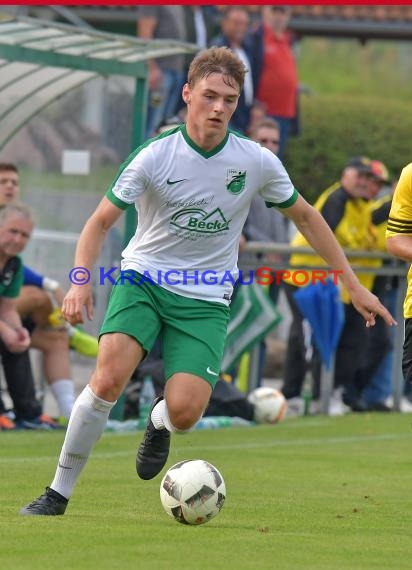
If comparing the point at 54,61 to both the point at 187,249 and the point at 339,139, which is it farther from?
the point at 339,139

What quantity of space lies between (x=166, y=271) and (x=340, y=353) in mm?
7869

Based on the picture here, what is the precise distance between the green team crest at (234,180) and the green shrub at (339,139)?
17279 mm

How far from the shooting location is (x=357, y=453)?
41.1ft

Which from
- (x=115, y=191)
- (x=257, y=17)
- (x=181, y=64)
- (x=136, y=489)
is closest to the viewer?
(x=115, y=191)

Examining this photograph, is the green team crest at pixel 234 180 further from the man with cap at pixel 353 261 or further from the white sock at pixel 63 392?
the man with cap at pixel 353 261

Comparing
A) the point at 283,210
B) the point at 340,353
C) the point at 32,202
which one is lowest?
the point at 340,353

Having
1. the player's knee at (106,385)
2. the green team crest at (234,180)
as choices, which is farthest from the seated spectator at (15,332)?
the player's knee at (106,385)

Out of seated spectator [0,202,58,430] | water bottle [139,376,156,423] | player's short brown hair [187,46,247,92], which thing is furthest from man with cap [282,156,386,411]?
player's short brown hair [187,46,247,92]

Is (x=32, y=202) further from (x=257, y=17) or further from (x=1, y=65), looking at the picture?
(x=257, y=17)

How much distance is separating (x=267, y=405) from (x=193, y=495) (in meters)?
6.60

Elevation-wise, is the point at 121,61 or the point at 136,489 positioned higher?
the point at 121,61

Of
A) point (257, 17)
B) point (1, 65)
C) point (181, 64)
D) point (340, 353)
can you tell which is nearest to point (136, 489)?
point (1, 65)

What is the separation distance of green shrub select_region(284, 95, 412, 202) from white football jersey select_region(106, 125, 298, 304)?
1719 centimetres

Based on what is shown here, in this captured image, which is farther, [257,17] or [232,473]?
[257,17]
